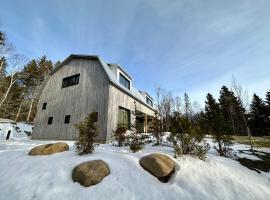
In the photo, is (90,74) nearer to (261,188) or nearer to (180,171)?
(180,171)

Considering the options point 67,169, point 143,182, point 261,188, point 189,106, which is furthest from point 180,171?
point 189,106

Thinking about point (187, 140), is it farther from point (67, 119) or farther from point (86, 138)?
point (67, 119)

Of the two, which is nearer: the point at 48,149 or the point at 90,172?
the point at 90,172

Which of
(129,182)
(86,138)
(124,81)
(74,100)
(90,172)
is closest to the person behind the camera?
(129,182)

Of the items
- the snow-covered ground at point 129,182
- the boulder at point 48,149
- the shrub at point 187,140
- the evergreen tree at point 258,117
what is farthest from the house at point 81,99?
the evergreen tree at point 258,117

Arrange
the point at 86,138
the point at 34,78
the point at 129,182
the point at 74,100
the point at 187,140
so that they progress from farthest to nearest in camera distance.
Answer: the point at 34,78 → the point at 74,100 → the point at 187,140 → the point at 86,138 → the point at 129,182

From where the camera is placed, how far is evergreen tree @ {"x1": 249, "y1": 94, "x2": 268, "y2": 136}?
33906 mm

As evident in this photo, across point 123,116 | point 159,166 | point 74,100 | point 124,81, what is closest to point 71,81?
point 74,100

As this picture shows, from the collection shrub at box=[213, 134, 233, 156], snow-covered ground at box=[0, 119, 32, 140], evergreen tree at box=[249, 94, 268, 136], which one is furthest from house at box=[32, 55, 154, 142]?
evergreen tree at box=[249, 94, 268, 136]

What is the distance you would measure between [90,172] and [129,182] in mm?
1213

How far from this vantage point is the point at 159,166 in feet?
17.8

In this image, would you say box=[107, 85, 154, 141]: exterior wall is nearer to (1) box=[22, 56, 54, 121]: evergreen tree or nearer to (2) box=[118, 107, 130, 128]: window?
(2) box=[118, 107, 130, 128]: window

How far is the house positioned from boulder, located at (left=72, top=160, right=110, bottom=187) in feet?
Result: 20.5

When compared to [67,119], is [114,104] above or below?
above
